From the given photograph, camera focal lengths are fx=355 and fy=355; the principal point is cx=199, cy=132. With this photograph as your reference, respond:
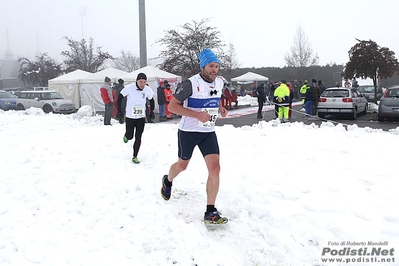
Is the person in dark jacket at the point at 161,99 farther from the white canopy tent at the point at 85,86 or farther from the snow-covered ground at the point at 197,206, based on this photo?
the snow-covered ground at the point at 197,206

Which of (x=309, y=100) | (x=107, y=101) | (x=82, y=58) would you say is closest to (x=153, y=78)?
(x=107, y=101)

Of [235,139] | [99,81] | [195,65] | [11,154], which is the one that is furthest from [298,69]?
[11,154]

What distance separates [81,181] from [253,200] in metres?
2.78

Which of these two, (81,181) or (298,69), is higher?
(298,69)

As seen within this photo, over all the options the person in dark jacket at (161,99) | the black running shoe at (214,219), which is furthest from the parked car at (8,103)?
the black running shoe at (214,219)

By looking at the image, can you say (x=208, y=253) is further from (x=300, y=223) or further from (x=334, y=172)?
(x=334, y=172)

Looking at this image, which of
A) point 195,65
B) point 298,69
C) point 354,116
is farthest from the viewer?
point 298,69

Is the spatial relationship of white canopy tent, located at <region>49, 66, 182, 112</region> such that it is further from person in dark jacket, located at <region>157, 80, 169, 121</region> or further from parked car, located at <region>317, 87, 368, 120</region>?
parked car, located at <region>317, 87, 368, 120</region>

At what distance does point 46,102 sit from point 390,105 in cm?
1875

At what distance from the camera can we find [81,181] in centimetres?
570

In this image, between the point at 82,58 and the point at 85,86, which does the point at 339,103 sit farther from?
the point at 82,58

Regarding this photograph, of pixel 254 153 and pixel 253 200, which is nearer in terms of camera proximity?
pixel 253 200

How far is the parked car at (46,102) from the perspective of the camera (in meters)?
21.6

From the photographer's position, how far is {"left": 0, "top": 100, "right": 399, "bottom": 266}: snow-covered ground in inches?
140
